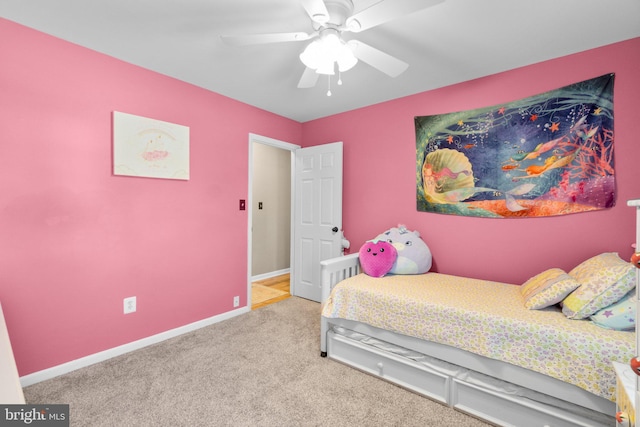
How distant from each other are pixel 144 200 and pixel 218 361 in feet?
4.76

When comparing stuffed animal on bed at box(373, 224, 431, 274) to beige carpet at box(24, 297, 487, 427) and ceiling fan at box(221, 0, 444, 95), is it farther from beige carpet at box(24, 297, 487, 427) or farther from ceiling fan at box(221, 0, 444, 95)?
ceiling fan at box(221, 0, 444, 95)

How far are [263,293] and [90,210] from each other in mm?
2300

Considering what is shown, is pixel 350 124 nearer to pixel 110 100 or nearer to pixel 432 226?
pixel 432 226

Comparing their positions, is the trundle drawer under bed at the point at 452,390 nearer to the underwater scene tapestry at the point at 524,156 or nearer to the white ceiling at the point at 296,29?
the underwater scene tapestry at the point at 524,156

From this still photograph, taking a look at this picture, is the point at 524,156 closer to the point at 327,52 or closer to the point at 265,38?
the point at 327,52

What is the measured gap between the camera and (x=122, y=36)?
79.6 inches

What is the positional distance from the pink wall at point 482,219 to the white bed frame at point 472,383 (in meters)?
1.09

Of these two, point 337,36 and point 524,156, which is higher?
point 337,36

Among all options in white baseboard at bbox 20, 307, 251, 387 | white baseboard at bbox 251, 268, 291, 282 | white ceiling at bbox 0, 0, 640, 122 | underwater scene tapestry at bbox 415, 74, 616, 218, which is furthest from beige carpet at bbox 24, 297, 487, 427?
white ceiling at bbox 0, 0, 640, 122

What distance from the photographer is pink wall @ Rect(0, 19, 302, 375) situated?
1.91 meters

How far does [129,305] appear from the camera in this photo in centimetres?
241

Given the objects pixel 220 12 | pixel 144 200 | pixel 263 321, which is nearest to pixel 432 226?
pixel 263 321

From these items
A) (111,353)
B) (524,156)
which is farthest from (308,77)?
(111,353)

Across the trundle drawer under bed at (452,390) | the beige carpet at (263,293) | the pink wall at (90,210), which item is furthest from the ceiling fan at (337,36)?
the beige carpet at (263,293)
